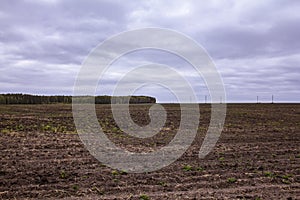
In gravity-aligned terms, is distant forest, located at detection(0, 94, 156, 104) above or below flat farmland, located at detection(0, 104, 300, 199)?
above

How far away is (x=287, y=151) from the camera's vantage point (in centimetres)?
1208

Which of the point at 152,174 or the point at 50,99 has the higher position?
the point at 50,99

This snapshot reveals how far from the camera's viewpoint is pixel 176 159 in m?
10.5

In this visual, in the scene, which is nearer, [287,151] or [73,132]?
[287,151]

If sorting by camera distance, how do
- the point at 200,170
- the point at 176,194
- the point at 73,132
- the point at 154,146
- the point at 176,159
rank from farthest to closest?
1. the point at 73,132
2. the point at 154,146
3. the point at 176,159
4. the point at 200,170
5. the point at 176,194

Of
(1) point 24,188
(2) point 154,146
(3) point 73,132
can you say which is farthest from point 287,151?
(3) point 73,132

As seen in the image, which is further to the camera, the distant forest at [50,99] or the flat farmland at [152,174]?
the distant forest at [50,99]

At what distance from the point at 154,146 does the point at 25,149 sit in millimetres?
4931

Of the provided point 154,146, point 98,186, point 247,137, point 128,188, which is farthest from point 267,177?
point 247,137

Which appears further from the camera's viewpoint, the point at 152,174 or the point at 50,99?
the point at 50,99

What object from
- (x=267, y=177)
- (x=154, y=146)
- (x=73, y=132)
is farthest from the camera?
→ (x=73, y=132)

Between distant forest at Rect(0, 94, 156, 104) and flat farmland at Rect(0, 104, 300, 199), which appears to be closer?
flat farmland at Rect(0, 104, 300, 199)

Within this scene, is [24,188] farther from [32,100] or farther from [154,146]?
[32,100]

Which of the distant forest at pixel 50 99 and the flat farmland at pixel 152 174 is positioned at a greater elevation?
the distant forest at pixel 50 99
